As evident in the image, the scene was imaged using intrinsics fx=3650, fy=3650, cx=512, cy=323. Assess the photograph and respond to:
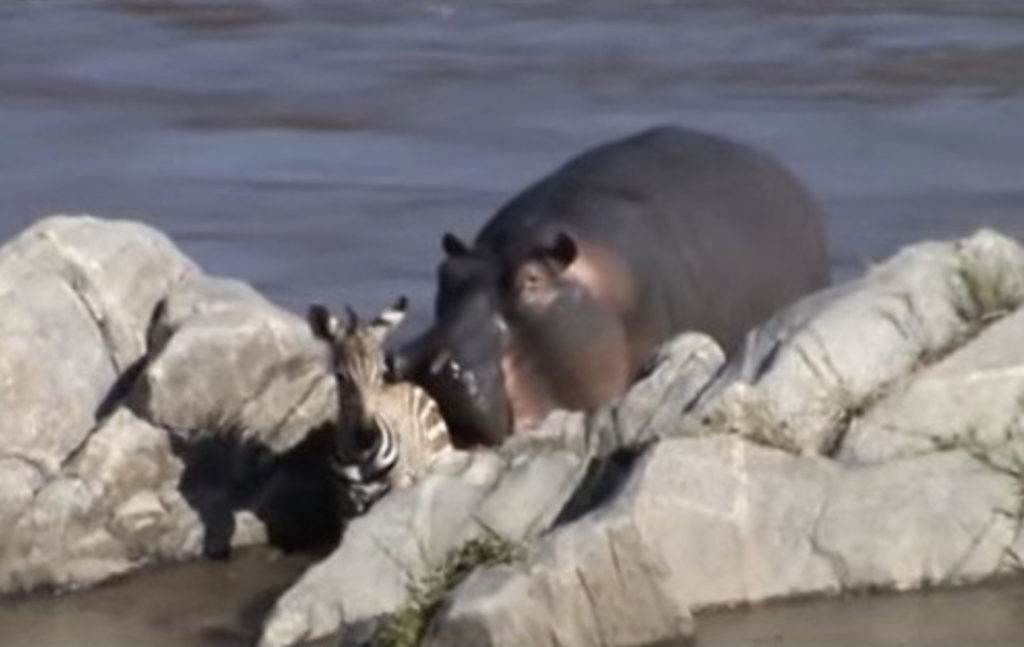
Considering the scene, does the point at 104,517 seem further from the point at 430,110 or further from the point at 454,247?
the point at 430,110

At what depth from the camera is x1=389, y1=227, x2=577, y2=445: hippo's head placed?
8742 mm

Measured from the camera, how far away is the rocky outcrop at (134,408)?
8.41 meters

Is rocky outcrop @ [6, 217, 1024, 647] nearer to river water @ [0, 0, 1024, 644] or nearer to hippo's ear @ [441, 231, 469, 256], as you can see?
hippo's ear @ [441, 231, 469, 256]

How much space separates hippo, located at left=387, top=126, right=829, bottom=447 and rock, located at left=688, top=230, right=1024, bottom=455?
83cm

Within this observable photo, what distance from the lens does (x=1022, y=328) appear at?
26.6 ft

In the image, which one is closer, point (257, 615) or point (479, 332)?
point (257, 615)

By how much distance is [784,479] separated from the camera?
775cm

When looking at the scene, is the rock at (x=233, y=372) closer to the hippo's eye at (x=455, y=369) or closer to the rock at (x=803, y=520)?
the hippo's eye at (x=455, y=369)

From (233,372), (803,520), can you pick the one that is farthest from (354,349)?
(803,520)

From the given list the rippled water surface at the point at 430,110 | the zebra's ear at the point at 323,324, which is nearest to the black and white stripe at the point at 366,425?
the zebra's ear at the point at 323,324

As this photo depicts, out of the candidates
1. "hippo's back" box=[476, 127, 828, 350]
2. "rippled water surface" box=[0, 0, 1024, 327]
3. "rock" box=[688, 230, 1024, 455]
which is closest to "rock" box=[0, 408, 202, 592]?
"hippo's back" box=[476, 127, 828, 350]

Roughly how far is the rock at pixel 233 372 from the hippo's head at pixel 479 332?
0.80 feet

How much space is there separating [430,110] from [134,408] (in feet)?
21.3

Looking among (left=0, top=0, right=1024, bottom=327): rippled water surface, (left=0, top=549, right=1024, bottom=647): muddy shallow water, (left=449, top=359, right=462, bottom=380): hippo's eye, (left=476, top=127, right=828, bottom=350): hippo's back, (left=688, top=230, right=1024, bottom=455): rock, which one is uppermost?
(left=688, top=230, right=1024, bottom=455): rock
